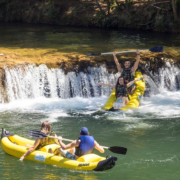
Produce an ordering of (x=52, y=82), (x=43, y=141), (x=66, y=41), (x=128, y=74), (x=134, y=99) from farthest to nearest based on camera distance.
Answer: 1. (x=66, y=41)
2. (x=52, y=82)
3. (x=128, y=74)
4. (x=134, y=99)
5. (x=43, y=141)

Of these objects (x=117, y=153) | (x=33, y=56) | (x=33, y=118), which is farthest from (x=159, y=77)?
(x=117, y=153)

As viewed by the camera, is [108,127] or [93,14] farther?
[93,14]

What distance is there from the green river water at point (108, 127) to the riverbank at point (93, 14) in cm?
441

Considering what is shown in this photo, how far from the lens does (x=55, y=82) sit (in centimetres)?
1091

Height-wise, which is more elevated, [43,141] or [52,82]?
[52,82]

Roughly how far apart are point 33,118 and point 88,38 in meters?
7.40

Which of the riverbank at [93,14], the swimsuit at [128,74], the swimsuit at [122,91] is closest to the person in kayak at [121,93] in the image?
the swimsuit at [122,91]

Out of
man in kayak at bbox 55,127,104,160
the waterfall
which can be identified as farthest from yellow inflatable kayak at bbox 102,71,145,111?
man in kayak at bbox 55,127,104,160

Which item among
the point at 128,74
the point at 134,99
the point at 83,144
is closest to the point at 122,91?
the point at 134,99

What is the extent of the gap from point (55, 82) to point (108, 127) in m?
3.18

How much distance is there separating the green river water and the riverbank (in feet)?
14.5

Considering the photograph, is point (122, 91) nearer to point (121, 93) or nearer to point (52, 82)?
point (121, 93)

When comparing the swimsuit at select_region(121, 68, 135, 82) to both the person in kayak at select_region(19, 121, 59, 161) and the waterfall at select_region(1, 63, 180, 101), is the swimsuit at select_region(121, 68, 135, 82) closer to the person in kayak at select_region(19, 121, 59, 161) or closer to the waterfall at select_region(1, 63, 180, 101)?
the waterfall at select_region(1, 63, 180, 101)

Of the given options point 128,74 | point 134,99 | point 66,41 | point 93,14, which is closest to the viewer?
point 134,99
